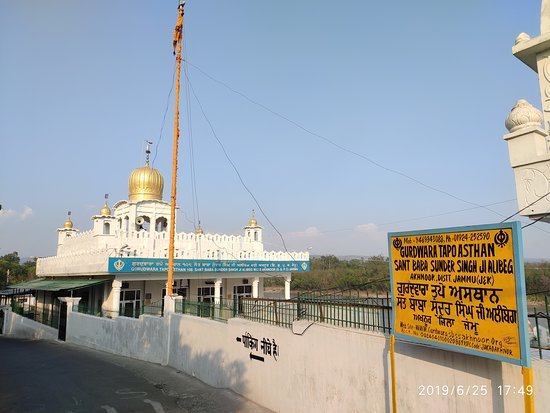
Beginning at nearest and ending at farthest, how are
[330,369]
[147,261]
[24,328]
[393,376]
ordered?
[393,376] → [330,369] → [147,261] → [24,328]

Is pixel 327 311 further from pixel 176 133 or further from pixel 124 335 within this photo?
pixel 124 335

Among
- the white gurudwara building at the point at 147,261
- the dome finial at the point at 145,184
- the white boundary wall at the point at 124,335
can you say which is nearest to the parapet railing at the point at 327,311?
the white boundary wall at the point at 124,335

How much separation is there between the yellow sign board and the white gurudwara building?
582 inches

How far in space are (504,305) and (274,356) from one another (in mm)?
5101

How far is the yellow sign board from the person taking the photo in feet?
13.5

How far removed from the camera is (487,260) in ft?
14.3

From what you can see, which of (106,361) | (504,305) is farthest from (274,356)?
(106,361)

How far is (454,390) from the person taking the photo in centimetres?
→ 484

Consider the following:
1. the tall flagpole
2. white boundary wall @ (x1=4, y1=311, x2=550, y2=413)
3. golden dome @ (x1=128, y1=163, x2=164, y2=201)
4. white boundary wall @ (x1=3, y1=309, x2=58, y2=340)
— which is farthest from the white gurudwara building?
white boundary wall @ (x1=4, y1=311, x2=550, y2=413)

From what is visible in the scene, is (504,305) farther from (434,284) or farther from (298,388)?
(298,388)

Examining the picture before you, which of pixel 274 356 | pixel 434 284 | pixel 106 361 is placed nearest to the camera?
pixel 434 284

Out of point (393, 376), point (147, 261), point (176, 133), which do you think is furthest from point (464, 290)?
point (147, 261)

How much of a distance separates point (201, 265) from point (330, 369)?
14.0 meters

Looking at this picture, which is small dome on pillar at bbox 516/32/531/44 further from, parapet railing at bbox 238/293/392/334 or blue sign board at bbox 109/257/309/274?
blue sign board at bbox 109/257/309/274
